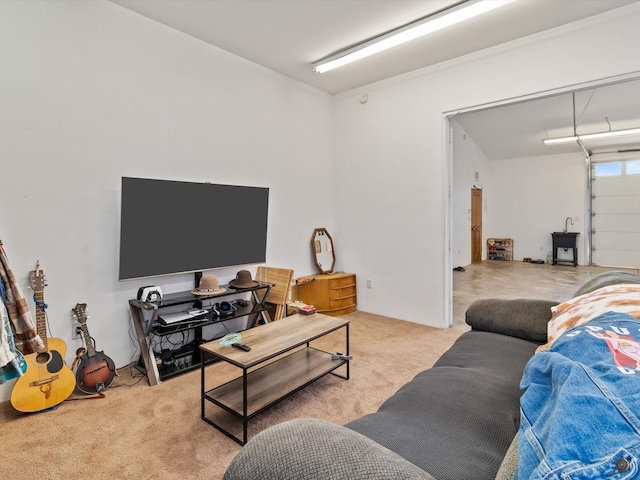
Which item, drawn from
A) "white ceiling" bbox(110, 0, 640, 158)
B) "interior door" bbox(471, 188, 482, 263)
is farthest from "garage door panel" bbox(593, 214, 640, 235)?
"white ceiling" bbox(110, 0, 640, 158)

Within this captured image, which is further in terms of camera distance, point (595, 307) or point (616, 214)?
point (616, 214)

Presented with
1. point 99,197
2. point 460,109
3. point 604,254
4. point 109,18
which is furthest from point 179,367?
point 604,254

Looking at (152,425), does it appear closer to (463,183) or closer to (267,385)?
(267,385)

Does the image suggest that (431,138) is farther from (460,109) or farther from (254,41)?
(254,41)

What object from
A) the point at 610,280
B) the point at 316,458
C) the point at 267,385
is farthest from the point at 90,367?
the point at 610,280

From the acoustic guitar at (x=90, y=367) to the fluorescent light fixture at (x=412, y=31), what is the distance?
321 centimetres

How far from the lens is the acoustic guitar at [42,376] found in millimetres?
2174

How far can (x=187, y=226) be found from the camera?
2.95 meters

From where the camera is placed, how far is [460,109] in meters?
3.64

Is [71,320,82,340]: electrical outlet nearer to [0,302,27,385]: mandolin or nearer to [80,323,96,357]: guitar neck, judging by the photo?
[80,323,96,357]: guitar neck

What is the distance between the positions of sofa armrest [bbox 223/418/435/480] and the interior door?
30.0 feet

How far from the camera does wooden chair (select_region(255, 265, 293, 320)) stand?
3.49 metres

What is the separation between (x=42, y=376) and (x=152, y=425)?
877 mm

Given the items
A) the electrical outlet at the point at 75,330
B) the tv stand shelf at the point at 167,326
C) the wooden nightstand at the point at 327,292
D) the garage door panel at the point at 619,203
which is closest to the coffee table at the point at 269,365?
the tv stand shelf at the point at 167,326
